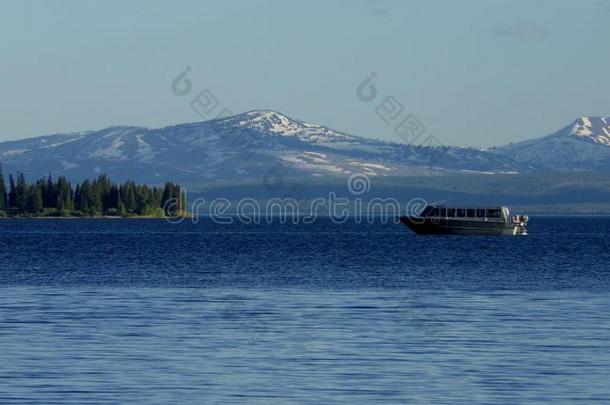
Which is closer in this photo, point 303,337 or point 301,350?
point 301,350

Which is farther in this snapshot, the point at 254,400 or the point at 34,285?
the point at 34,285

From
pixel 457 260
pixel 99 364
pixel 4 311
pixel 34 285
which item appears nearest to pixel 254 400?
pixel 99 364

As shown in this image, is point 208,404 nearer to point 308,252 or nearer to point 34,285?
point 34,285

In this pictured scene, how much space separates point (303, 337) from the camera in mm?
60188

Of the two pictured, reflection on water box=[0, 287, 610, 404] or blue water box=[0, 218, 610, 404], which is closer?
reflection on water box=[0, 287, 610, 404]

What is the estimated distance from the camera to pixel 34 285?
96375 millimetres

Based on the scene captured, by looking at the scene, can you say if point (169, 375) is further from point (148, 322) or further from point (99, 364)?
point (148, 322)

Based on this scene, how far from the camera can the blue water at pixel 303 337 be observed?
46156 mm

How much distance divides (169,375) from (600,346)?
58.2ft

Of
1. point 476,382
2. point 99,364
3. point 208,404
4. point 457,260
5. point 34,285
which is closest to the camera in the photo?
point 208,404

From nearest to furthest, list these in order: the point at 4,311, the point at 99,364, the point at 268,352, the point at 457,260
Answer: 1. the point at 99,364
2. the point at 268,352
3. the point at 4,311
4. the point at 457,260

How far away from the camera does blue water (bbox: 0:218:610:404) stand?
46156mm

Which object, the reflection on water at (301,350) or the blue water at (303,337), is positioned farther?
the blue water at (303,337)

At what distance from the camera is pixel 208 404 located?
4338 cm
